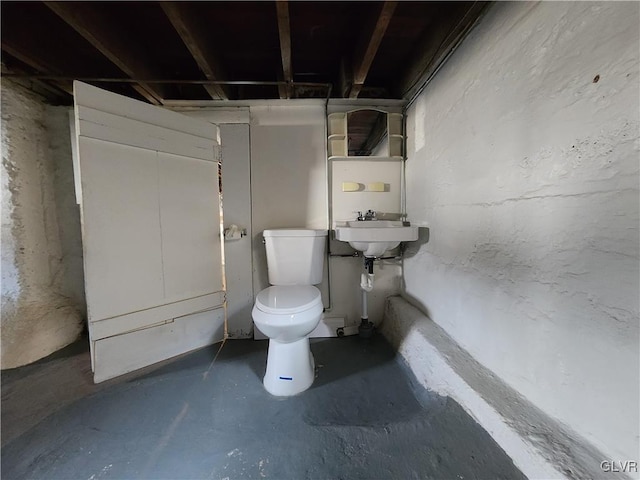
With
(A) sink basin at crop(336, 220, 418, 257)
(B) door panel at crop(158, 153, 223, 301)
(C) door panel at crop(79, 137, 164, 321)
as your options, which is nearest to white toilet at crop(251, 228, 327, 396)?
(A) sink basin at crop(336, 220, 418, 257)

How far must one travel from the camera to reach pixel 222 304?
186 centimetres

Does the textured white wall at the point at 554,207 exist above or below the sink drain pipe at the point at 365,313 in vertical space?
above

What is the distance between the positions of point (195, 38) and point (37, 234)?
1.69m

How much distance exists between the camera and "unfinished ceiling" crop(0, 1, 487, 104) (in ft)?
3.91

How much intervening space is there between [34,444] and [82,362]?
26.3 inches

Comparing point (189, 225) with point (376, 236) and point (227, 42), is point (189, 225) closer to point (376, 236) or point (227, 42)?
point (227, 42)

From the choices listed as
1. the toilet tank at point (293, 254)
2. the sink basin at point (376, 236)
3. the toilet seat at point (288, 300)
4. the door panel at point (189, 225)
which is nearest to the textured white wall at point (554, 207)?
the sink basin at point (376, 236)

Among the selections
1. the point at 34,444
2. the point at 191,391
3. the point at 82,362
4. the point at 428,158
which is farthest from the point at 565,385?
the point at 82,362

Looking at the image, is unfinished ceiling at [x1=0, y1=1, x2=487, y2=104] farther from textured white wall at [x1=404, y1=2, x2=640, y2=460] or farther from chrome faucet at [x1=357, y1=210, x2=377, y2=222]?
chrome faucet at [x1=357, y1=210, x2=377, y2=222]

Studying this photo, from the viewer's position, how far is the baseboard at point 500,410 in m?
0.68

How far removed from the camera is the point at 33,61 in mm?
1407

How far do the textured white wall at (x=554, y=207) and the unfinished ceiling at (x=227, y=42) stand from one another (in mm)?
340

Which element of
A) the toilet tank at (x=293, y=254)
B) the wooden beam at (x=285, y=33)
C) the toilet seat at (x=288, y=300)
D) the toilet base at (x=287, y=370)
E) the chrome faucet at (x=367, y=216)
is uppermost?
the wooden beam at (x=285, y=33)

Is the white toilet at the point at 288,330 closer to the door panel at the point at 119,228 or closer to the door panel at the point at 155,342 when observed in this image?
the door panel at the point at 155,342
